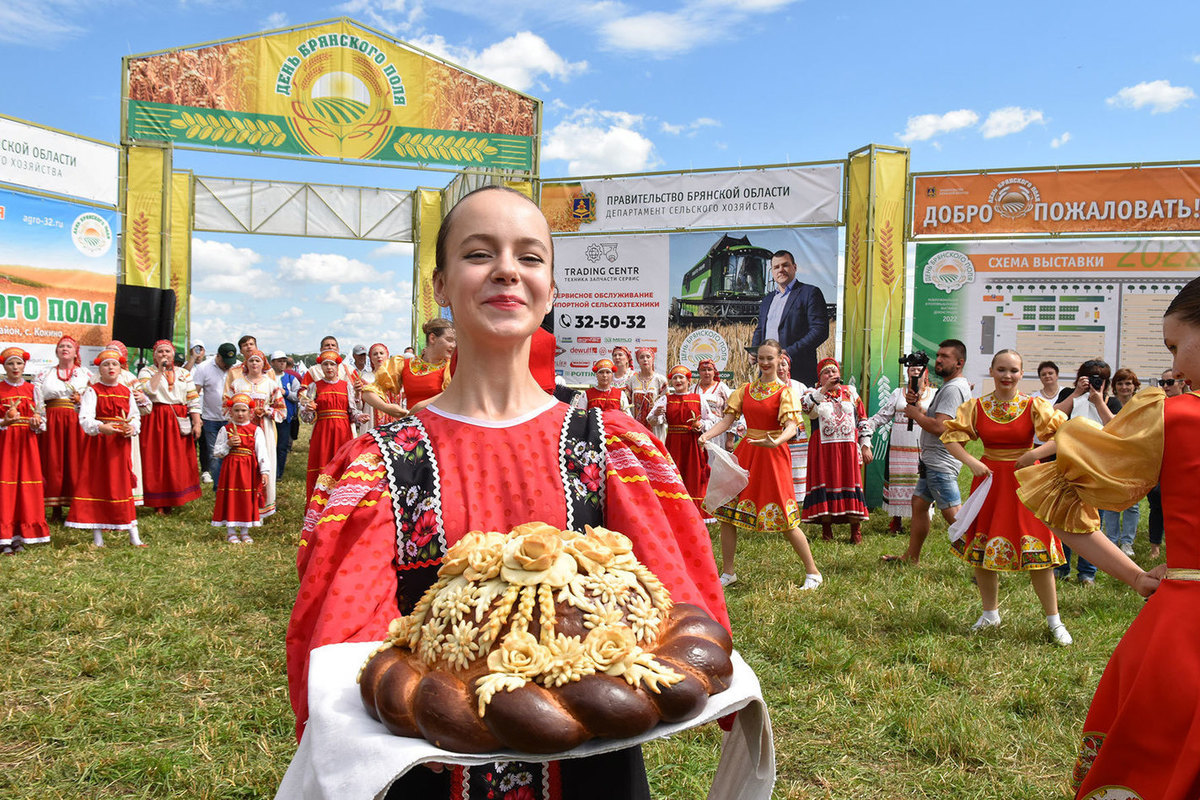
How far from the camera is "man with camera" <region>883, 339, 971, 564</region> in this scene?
7375 mm

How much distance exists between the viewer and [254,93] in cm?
1324

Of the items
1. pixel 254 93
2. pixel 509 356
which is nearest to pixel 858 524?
pixel 509 356

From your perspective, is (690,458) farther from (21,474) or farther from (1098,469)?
(1098,469)

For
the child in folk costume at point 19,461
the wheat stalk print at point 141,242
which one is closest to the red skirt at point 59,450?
the child in folk costume at point 19,461

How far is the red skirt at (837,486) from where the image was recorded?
9430 mm

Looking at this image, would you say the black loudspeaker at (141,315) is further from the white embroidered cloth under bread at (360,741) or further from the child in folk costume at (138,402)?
the white embroidered cloth under bread at (360,741)

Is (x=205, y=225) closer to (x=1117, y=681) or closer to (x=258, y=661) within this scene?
(x=258, y=661)

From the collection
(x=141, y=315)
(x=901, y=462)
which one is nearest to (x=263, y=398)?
(x=141, y=315)

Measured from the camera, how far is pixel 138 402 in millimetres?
10188

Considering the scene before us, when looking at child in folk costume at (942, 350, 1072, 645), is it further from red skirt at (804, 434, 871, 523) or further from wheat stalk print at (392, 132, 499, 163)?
wheat stalk print at (392, 132, 499, 163)

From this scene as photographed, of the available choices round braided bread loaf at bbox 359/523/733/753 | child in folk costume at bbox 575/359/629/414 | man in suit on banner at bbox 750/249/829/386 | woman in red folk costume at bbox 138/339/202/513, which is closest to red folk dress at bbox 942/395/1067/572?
round braided bread loaf at bbox 359/523/733/753

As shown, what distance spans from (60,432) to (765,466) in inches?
309

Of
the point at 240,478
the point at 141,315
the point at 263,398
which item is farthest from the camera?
the point at 141,315

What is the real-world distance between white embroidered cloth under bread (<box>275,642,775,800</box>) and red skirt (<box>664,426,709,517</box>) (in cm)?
904
